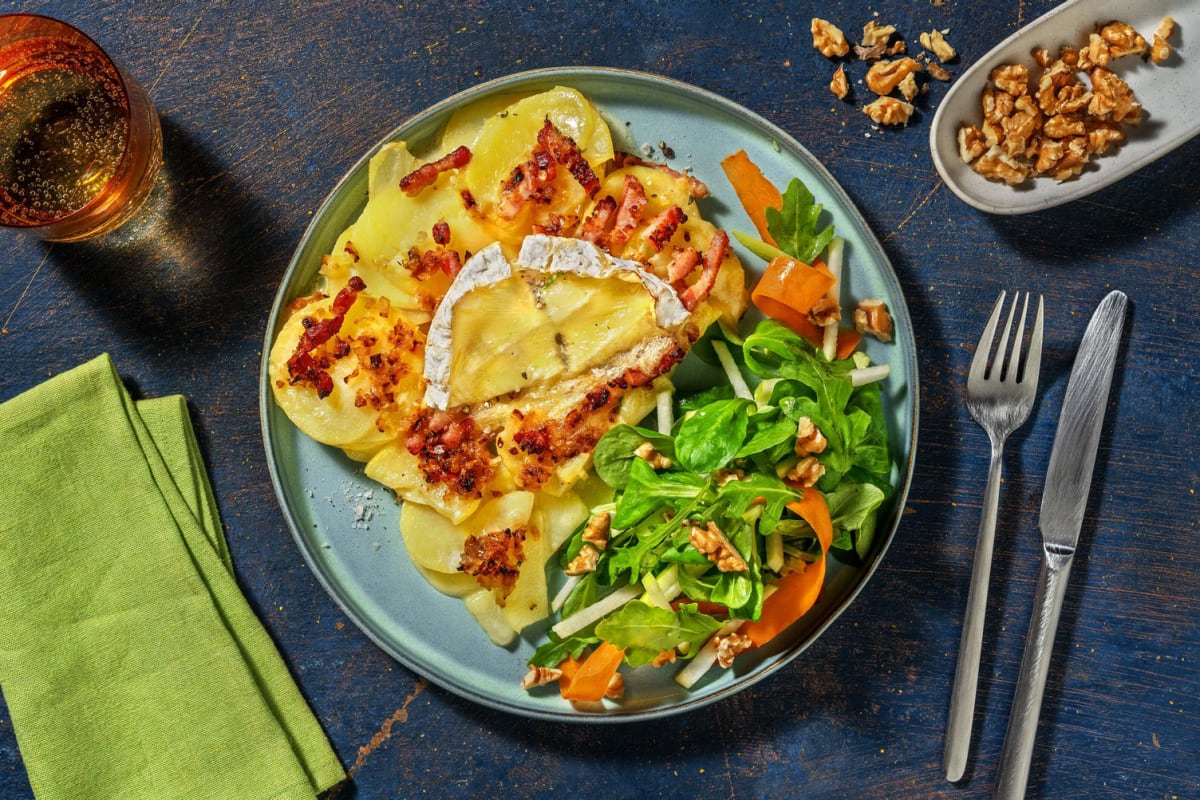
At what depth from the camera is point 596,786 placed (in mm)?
2393

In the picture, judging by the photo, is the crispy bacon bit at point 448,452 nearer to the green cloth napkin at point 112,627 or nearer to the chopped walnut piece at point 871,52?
the green cloth napkin at point 112,627

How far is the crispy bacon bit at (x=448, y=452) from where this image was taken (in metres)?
2.12

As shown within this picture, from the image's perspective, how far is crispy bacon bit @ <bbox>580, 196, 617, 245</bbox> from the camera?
2.10m

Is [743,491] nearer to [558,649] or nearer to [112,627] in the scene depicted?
[558,649]

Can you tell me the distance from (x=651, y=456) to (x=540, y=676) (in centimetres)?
69

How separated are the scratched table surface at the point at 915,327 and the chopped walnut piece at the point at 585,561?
1.92ft

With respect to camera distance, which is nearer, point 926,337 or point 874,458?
point 874,458

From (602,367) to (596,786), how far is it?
1.25 meters

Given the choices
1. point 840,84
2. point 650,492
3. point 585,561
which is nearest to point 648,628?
point 585,561

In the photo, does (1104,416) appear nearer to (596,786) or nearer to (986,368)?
(986,368)

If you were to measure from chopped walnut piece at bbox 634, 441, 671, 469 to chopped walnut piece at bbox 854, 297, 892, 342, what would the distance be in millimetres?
667

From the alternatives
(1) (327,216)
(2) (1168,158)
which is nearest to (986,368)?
(2) (1168,158)

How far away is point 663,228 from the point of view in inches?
81.5

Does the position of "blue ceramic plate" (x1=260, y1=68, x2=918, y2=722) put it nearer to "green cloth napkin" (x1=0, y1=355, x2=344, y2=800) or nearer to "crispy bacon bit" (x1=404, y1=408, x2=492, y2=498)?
"crispy bacon bit" (x1=404, y1=408, x2=492, y2=498)
